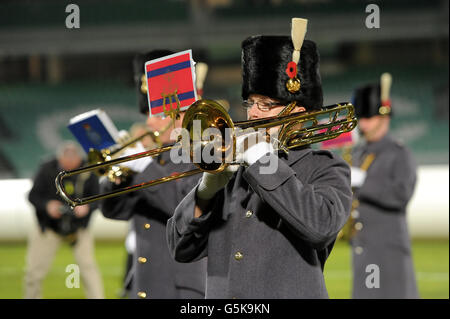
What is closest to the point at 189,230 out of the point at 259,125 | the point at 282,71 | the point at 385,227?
the point at 259,125

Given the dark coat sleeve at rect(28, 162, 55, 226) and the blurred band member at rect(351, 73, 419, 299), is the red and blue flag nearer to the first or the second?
the blurred band member at rect(351, 73, 419, 299)

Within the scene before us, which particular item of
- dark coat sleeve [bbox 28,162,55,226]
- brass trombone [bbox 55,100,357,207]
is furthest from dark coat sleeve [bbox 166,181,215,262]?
dark coat sleeve [bbox 28,162,55,226]

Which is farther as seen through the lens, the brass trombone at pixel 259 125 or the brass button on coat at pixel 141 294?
the brass button on coat at pixel 141 294

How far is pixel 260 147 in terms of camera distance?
2.53 metres

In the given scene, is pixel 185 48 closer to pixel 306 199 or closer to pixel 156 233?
pixel 156 233

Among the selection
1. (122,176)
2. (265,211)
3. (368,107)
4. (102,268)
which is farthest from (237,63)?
(265,211)

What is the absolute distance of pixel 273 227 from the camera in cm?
267

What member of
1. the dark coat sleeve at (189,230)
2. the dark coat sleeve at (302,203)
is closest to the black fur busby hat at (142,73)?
the dark coat sleeve at (189,230)

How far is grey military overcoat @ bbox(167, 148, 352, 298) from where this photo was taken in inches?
98.8

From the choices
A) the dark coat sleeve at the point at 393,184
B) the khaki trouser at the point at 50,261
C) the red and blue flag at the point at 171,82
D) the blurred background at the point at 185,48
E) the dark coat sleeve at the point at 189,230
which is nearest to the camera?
the dark coat sleeve at the point at 189,230

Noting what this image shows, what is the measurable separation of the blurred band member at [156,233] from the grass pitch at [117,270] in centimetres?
403

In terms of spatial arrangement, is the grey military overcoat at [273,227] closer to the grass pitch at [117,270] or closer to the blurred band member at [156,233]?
the blurred band member at [156,233]

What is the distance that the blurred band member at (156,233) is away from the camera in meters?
3.95

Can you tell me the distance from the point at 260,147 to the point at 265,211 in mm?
279
